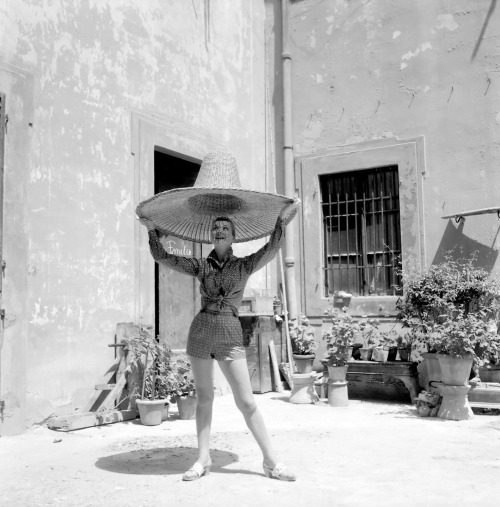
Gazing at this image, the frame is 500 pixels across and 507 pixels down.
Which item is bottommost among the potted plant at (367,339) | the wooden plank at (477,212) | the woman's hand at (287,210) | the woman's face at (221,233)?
the potted plant at (367,339)

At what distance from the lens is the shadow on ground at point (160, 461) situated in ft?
14.4

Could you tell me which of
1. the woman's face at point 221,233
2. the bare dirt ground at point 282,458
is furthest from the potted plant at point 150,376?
the woman's face at point 221,233

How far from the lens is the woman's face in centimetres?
430

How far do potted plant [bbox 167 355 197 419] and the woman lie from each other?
235 centimetres

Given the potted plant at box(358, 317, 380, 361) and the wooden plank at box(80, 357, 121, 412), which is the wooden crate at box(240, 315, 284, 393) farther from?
the wooden plank at box(80, 357, 121, 412)

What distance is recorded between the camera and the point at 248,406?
4.04 meters

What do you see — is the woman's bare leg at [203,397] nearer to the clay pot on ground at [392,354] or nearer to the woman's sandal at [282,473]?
the woman's sandal at [282,473]

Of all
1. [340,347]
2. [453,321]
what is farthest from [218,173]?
[340,347]

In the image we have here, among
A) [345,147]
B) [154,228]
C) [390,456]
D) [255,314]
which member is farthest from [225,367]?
[345,147]

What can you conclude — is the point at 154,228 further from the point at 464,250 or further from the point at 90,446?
the point at 464,250

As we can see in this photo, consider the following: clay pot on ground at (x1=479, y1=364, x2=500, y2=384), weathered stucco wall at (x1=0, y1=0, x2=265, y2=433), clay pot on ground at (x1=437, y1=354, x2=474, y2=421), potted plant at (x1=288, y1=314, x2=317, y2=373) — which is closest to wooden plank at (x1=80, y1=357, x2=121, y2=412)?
weathered stucco wall at (x1=0, y1=0, x2=265, y2=433)

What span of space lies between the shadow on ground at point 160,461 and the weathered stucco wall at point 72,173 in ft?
4.69

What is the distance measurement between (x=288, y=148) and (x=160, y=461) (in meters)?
5.88

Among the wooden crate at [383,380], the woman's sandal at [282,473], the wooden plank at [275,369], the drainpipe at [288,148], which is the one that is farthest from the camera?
the drainpipe at [288,148]
